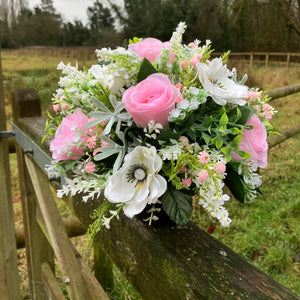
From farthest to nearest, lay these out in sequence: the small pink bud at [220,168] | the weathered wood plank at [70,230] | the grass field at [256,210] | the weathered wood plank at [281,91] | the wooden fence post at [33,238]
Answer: the weathered wood plank at [281,91], the weathered wood plank at [70,230], the wooden fence post at [33,238], the grass field at [256,210], the small pink bud at [220,168]

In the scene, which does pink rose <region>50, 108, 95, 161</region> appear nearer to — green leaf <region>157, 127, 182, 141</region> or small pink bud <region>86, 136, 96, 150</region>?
small pink bud <region>86, 136, 96, 150</region>

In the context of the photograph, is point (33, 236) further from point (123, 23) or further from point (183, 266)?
point (183, 266)

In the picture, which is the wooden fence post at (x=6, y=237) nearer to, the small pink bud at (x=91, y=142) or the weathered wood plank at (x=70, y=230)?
the weathered wood plank at (x=70, y=230)

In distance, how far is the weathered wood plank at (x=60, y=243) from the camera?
100 cm

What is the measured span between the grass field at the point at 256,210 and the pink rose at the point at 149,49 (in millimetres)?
488

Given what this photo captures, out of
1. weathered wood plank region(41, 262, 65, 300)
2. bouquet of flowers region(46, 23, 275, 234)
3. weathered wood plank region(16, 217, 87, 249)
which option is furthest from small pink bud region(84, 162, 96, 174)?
weathered wood plank region(16, 217, 87, 249)

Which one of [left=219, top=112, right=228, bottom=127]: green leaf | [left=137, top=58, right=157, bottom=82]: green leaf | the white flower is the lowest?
[left=219, top=112, right=228, bottom=127]: green leaf

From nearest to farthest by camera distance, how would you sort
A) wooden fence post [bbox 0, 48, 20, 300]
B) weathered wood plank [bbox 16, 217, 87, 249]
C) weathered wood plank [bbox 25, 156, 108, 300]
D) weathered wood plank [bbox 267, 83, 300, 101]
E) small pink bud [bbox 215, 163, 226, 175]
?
1. small pink bud [bbox 215, 163, 226, 175]
2. weathered wood plank [bbox 25, 156, 108, 300]
3. wooden fence post [bbox 0, 48, 20, 300]
4. weathered wood plank [bbox 16, 217, 87, 249]
5. weathered wood plank [bbox 267, 83, 300, 101]

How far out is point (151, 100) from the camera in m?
0.52

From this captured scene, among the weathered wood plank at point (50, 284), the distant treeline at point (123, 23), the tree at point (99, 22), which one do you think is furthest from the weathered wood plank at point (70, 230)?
the tree at point (99, 22)

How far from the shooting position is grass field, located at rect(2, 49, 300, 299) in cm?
129

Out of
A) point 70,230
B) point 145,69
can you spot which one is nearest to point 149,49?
point 145,69

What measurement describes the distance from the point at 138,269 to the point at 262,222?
6.35 ft

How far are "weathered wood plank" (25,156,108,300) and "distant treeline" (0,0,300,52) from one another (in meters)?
0.51
